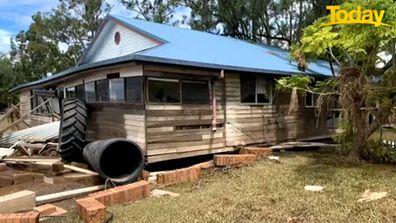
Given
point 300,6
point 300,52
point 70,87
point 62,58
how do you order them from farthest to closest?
point 62,58
point 300,6
point 70,87
point 300,52

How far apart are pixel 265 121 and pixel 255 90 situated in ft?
3.41

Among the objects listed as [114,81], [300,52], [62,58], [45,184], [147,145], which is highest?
[62,58]

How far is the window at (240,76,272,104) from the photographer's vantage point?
11281 mm

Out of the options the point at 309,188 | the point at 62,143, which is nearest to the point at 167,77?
the point at 62,143

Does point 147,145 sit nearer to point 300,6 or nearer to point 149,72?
point 149,72

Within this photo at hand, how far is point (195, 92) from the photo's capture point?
390 inches

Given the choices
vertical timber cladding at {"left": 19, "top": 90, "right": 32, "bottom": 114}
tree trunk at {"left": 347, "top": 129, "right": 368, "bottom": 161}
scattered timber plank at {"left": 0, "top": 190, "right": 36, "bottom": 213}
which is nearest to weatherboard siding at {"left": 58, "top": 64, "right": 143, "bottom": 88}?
scattered timber plank at {"left": 0, "top": 190, "right": 36, "bottom": 213}

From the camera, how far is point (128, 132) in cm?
949

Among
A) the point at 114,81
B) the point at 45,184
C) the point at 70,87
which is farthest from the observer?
the point at 70,87

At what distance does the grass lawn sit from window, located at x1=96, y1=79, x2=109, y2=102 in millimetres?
3725

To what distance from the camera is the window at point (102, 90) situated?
1054cm

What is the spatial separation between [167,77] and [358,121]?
196 inches

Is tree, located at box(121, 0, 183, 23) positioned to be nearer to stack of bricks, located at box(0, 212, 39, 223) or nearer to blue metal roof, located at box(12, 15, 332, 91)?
blue metal roof, located at box(12, 15, 332, 91)

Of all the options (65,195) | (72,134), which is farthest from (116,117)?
(65,195)
